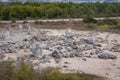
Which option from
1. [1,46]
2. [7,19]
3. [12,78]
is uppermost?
[12,78]

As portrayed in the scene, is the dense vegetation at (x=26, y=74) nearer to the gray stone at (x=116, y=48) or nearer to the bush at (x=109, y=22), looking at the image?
the gray stone at (x=116, y=48)

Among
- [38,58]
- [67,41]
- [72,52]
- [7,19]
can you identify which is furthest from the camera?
[7,19]

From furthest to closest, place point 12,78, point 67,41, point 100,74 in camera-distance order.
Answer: point 67,41, point 100,74, point 12,78

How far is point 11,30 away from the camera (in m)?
46.2

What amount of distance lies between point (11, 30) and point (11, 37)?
5.97 meters

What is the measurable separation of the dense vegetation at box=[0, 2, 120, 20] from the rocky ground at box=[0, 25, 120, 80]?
60.0 ft

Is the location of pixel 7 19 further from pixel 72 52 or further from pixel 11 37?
pixel 72 52

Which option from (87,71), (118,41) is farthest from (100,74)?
(118,41)

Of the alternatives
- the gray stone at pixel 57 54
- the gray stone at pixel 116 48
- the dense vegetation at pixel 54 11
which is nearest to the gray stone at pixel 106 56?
the gray stone at pixel 116 48

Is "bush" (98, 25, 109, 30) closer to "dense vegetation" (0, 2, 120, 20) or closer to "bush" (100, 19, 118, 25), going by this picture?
"bush" (100, 19, 118, 25)

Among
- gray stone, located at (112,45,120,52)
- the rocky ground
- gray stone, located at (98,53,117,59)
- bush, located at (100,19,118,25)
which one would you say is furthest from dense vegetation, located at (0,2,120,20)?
gray stone, located at (98,53,117,59)

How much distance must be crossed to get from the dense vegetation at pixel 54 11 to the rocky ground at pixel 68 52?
60.0ft

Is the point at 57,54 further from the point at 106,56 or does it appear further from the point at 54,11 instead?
the point at 54,11

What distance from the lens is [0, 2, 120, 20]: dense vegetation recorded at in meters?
61.5
